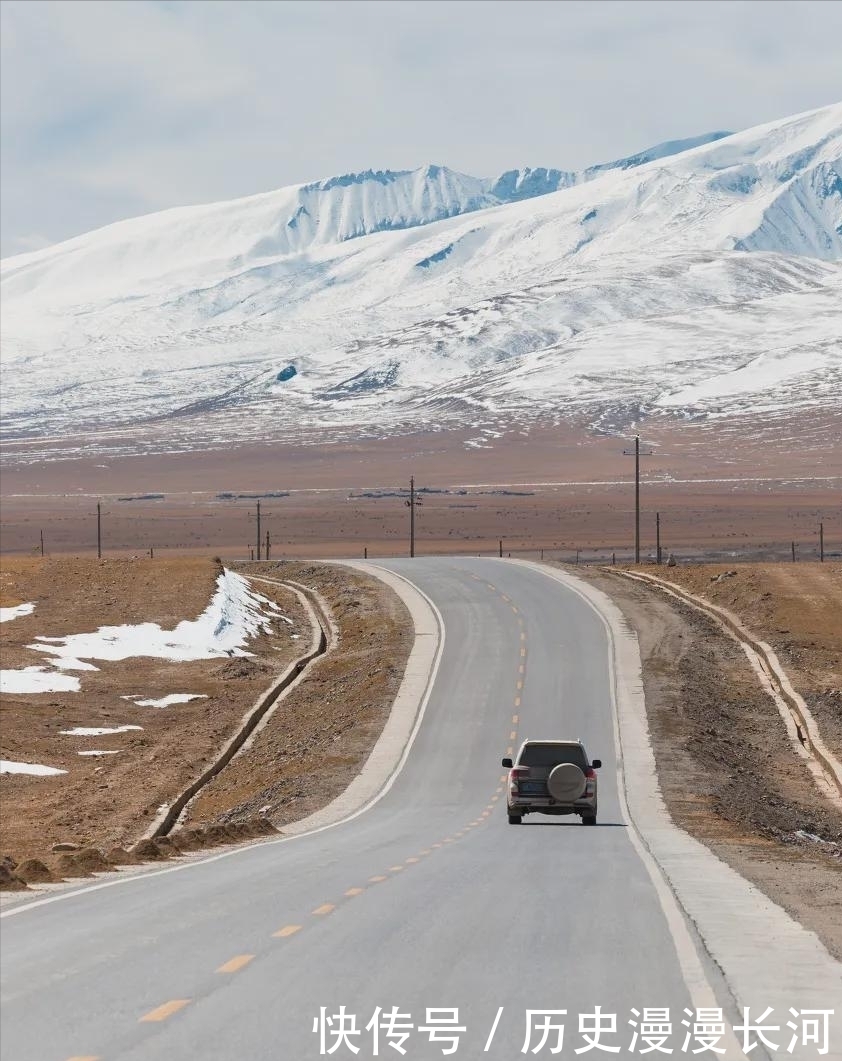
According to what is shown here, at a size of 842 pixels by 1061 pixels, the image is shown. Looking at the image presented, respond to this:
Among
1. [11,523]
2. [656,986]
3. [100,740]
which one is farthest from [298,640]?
[11,523]

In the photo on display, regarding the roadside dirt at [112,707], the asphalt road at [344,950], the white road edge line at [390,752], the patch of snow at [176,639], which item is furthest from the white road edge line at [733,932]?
the patch of snow at [176,639]

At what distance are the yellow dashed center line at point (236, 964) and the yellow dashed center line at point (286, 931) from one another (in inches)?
50.0

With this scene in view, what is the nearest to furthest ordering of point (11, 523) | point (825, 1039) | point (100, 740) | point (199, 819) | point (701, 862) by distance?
1. point (825, 1039)
2. point (701, 862)
3. point (199, 819)
4. point (100, 740)
5. point (11, 523)

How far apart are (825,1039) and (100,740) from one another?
42996 millimetres

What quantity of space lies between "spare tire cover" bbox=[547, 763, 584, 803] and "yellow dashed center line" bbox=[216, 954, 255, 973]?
2159cm

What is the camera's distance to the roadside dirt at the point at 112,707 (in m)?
38.2

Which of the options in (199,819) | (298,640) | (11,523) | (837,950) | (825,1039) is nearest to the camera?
(825,1039)

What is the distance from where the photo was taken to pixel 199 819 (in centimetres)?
3956

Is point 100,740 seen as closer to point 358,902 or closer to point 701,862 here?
point 701,862

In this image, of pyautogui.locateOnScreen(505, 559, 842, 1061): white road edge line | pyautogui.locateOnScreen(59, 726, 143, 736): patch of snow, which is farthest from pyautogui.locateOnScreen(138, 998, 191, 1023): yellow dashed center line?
pyautogui.locateOnScreen(59, 726, 143, 736): patch of snow

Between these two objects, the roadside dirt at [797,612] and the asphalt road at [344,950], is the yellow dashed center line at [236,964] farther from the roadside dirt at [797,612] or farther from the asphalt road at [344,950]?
the roadside dirt at [797,612]

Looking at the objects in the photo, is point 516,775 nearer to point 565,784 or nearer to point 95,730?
point 565,784

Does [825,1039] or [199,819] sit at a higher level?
[825,1039]

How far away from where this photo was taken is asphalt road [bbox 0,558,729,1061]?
9.52 metres
